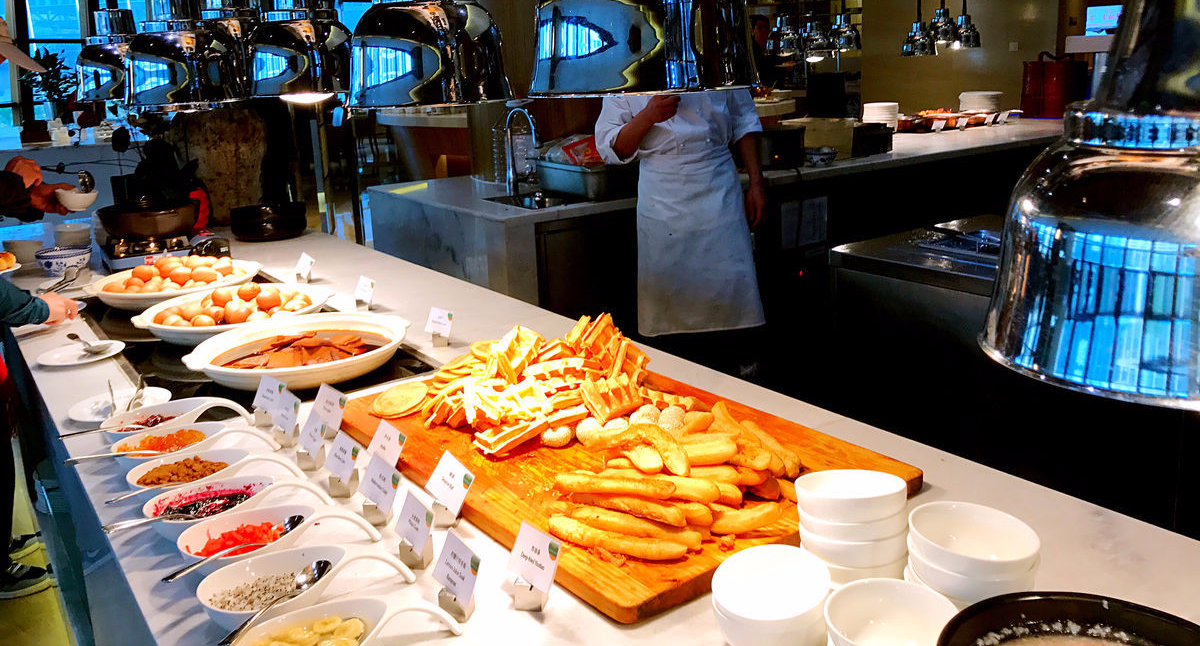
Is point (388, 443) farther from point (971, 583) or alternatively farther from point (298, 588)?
point (971, 583)

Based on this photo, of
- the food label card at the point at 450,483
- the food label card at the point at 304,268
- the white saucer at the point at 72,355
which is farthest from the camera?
the food label card at the point at 304,268

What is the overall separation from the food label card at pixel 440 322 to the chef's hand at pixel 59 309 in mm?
1198

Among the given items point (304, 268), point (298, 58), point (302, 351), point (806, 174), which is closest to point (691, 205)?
point (806, 174)

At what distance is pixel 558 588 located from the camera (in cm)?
131

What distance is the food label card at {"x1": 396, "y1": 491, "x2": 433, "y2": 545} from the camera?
4.38ft

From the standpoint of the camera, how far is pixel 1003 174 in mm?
6312

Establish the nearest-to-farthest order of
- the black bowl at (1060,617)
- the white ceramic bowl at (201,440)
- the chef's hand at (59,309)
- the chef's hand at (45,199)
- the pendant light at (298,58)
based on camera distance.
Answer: the black bowl at (1060,617)
the white ceramic bowl at (201,440)
the pendant light at (298,58)
the chef's hand at (59,309)
the chef's hand at (45,199)

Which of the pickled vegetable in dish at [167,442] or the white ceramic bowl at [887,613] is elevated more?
the white ceramic bowl at [887,613]

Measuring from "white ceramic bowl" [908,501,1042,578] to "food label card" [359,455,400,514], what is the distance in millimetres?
787

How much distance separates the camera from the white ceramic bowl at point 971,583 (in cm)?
99

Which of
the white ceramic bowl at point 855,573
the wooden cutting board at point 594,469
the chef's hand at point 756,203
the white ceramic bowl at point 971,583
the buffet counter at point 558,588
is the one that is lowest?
the buffet counter at point 558,588

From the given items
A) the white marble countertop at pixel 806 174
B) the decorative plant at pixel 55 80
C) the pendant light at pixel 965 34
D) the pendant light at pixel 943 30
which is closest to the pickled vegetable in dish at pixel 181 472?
the white marble countertop at pixel 806 174

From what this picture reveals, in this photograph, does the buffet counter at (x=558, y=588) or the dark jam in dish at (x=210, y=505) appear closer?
the buffet counter at (x=558, y=588)

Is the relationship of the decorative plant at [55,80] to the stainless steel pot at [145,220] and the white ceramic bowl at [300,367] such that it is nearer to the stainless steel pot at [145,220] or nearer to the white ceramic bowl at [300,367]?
the stainless steel pot at [145,220]
